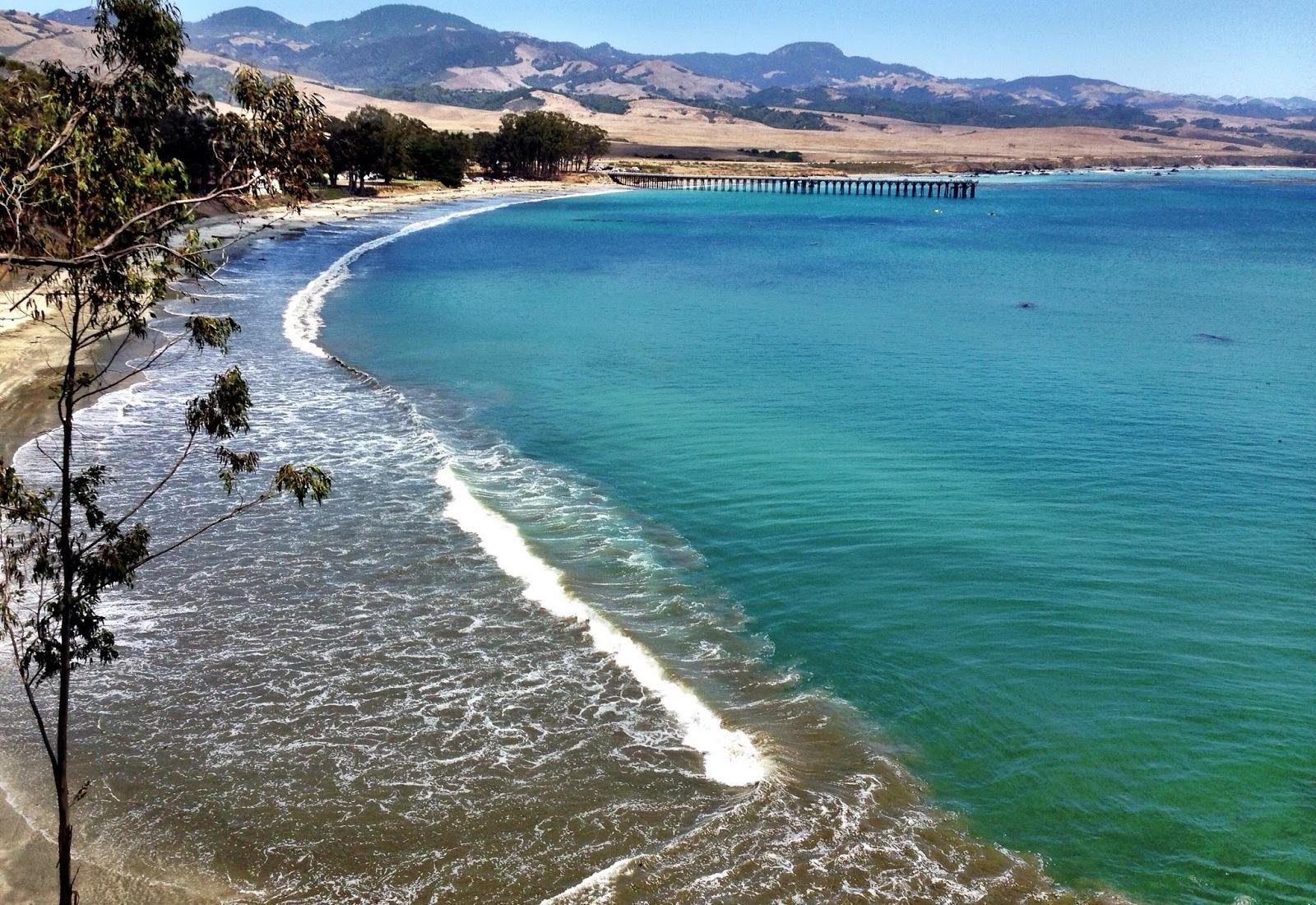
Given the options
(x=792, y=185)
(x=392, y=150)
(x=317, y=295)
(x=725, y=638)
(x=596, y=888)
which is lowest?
(x=596, y=888)

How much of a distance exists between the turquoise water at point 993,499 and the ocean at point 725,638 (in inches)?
3.9

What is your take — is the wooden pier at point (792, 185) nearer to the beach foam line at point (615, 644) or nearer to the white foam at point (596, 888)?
the beach foam line at point (615, 644)

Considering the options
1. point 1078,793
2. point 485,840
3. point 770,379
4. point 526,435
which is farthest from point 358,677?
point 770,379

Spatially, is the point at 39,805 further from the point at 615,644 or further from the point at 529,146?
the point at 529,146

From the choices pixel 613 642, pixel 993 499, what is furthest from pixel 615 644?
pixel 993 499

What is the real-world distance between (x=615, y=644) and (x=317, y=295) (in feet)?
139

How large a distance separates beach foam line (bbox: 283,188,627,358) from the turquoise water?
118cm

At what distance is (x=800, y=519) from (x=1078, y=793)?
32.3ft

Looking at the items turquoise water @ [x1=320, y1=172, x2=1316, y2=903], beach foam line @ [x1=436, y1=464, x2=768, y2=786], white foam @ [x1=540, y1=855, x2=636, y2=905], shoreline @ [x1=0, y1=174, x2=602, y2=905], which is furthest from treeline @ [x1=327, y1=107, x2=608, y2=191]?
white foam @ [x1=540, y1=855, x2=636, y2=905]

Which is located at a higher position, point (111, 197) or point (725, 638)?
point (111, 197)

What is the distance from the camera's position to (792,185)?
600ft

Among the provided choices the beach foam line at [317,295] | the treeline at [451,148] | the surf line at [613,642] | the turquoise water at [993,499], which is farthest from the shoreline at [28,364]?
the treeline at [451,148]

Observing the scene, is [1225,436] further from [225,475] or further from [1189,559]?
[225,475]

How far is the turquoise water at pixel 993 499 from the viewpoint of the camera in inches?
556
